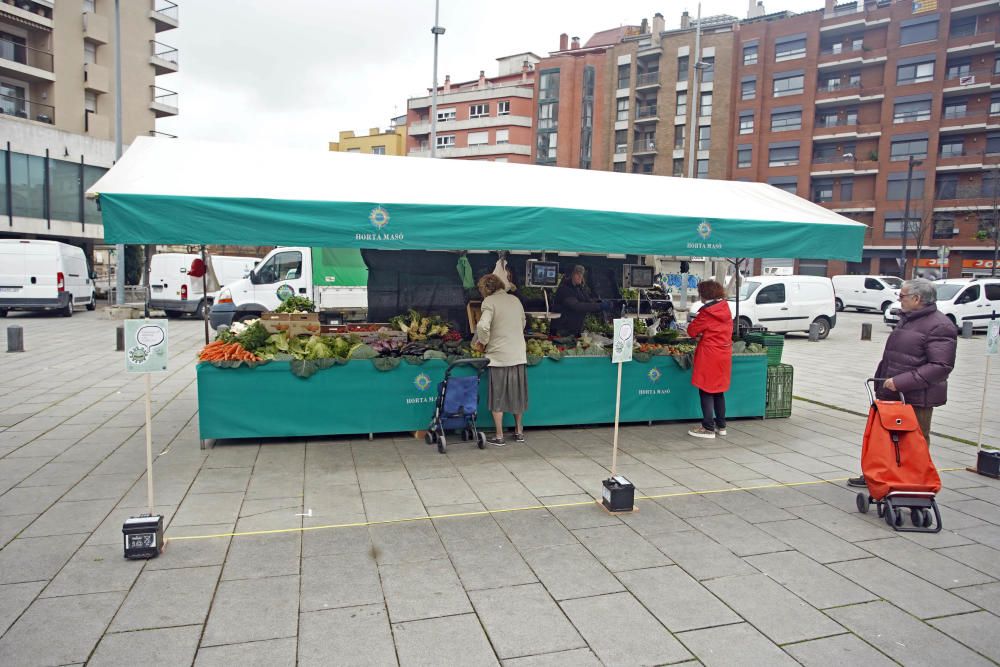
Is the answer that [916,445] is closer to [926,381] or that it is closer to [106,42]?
[926,381]

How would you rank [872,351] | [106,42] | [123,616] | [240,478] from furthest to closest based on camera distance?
[106,42] → [872,351] → [240,478] → [123,616]

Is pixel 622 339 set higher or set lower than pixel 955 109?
lower

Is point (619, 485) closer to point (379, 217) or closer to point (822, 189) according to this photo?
point (379, 217)

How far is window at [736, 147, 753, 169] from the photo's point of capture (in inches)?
2072

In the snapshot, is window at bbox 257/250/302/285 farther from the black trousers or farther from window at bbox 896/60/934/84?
window at bbox 896/60/934/84

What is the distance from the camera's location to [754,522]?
5086mm

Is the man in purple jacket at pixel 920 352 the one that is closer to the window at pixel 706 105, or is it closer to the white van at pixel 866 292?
the white van at pixel 866 292

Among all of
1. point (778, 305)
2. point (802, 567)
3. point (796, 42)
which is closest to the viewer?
point (802, 567)

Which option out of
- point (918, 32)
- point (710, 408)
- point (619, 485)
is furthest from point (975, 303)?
point (918, 32)

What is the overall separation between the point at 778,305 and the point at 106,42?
119ft

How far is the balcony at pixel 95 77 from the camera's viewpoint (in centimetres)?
3372

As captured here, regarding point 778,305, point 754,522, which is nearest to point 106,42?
point 778,305

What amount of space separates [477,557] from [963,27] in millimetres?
58287

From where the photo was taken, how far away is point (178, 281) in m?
21.2
